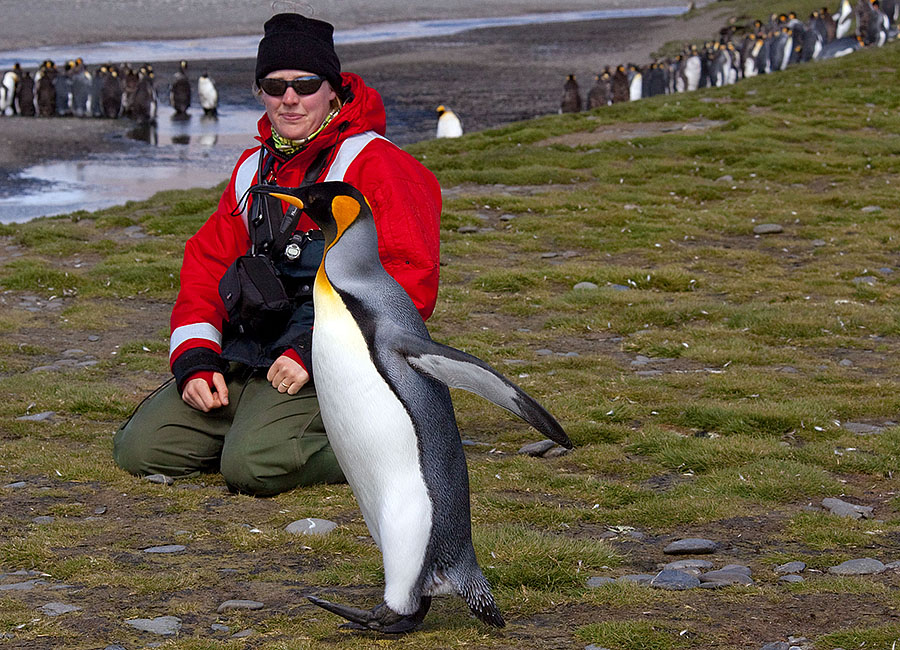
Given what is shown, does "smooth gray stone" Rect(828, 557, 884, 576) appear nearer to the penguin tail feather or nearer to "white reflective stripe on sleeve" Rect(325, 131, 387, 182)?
the penguin tail feather

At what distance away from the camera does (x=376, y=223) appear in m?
4.00

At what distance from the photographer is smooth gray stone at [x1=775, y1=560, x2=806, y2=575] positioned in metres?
3.26

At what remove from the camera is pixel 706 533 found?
364 cm

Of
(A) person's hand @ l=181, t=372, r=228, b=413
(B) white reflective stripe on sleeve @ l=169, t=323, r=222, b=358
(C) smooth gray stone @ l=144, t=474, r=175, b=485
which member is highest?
(B) white reflective stripe on sleeve @ l=169, t=323, r=222, b=358

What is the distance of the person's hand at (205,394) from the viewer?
4.24 m

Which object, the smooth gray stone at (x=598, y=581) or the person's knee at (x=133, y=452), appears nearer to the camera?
the smooth gray stone at (x=598, y=581)

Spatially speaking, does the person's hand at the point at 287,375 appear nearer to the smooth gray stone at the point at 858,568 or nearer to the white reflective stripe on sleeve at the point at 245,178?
the white reflective stripe on sleeve at the point at 245,178

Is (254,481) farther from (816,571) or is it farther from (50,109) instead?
(50,109)

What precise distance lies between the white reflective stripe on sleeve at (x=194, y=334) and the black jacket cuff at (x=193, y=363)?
0.16 ft

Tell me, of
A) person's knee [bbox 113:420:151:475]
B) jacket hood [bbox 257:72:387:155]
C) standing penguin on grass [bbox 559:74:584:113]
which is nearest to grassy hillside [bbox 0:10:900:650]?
person's knee [bbox 113:420:151:475]

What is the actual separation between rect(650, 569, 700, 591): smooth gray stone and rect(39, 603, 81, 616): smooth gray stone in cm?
156

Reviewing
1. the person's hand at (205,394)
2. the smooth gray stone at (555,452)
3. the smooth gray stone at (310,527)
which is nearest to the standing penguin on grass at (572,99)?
the smooth gray stone at (555,452)

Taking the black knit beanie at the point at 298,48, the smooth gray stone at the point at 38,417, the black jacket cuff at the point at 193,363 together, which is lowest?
the smooth gray stone at the point at 38,417

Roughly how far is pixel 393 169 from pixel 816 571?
195 cm
